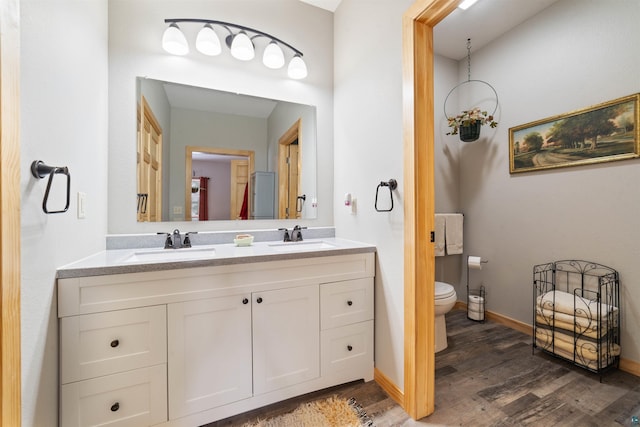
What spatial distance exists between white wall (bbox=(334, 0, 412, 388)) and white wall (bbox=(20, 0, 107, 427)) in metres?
1.53

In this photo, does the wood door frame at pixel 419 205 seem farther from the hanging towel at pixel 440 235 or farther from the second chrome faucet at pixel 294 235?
the hanging towel at pixel 440 235

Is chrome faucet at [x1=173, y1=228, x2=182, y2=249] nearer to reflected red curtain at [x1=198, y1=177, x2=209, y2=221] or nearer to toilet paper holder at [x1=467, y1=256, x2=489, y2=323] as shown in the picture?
reflected red curtain at [x1=198, y1=177, x2=209, y2=221]

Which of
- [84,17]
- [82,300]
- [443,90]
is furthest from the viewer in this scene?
[443,90]

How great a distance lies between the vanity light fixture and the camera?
173cm

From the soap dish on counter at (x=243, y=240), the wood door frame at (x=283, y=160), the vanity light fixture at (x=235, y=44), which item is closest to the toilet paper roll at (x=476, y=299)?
the wood door frame at (x=283, y=160)

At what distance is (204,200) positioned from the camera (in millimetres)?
1905

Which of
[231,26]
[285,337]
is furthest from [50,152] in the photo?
[231,26]

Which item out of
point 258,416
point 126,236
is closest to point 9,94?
point 126,236

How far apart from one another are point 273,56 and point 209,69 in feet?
1.55

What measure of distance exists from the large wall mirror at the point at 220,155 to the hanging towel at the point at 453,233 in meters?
1.45

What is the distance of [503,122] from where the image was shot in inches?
100

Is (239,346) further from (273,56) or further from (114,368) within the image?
(273,56)

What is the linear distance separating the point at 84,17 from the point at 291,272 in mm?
1637

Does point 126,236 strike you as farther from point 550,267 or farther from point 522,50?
point 522,50
